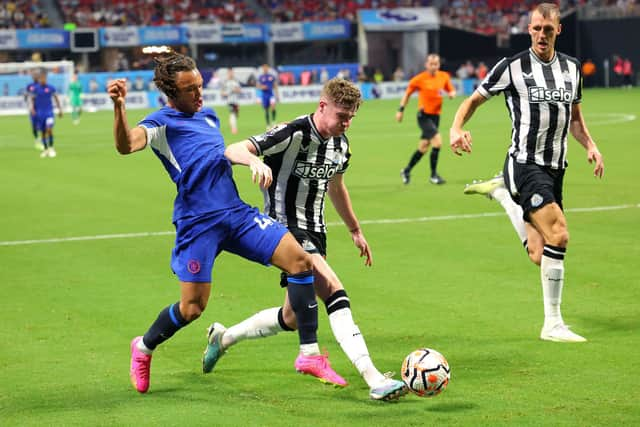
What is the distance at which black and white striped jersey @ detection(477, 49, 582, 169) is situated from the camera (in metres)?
8.96

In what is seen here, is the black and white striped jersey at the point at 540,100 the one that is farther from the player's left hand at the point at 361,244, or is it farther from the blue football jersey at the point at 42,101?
the blue football jersey at the point at 42,101

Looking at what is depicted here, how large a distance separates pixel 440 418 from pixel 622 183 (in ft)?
45.8

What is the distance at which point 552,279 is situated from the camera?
28.5 ft

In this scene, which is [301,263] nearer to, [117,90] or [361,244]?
[361,244]

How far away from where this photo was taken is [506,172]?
30.4 feet

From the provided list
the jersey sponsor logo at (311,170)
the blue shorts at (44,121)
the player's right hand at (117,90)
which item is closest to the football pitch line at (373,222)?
the jersey sponsor logo at (311,170)

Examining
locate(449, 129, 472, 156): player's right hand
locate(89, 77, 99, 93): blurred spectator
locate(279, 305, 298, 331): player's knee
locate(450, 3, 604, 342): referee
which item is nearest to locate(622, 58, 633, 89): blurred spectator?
locate(89, 77, 99, 93): blurred spectator

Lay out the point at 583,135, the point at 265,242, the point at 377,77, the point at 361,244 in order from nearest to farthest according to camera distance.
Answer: the point at 265,242 → the point at 361,244 → the point at 583,135 → the point at 377,77

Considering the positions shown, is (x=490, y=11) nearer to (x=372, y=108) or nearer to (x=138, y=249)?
(x=372, y=108)

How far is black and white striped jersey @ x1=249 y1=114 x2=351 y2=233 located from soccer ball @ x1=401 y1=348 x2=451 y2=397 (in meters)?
1.24

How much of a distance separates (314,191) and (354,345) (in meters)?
1.13

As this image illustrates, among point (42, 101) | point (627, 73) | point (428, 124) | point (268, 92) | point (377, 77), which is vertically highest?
point (428, 124)

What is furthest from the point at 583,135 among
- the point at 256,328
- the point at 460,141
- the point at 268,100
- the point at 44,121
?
the point at 268,100

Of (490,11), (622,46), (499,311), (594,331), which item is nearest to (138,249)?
(499,311)
